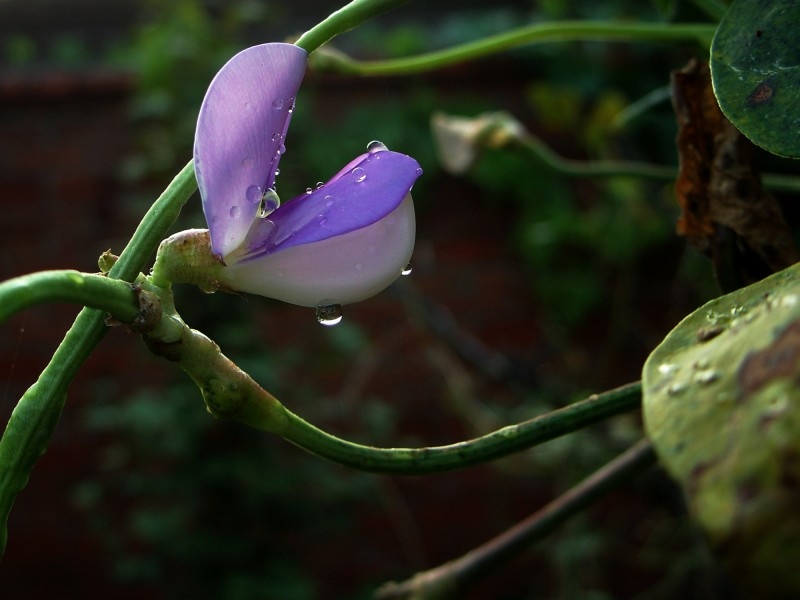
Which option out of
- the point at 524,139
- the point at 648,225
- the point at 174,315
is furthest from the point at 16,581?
the point at 174,315

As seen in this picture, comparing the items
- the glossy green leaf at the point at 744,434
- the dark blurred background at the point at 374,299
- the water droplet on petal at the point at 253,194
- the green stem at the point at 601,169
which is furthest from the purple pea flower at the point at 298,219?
the dark blurred background at the point at 374,299

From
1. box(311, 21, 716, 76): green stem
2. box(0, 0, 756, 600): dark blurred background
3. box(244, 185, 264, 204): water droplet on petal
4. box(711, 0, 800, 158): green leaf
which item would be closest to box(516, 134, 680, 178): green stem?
box(311, 21, 716, 76): green stem

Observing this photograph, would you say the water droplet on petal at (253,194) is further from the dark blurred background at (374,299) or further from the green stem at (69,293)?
the dark blurred background at (374,299)

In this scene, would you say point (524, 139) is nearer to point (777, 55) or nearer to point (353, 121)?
point (777, 55)

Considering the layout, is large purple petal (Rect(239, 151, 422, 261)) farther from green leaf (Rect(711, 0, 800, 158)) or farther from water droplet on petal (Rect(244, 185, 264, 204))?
green leaf (Rect(711, 0, 800, 158))

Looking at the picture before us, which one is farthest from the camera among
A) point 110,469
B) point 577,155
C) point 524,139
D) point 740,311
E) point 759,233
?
point 577,155

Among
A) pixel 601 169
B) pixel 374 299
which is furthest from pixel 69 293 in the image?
pixel 374 299
